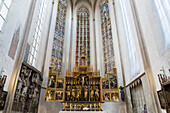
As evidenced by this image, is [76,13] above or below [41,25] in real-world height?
above

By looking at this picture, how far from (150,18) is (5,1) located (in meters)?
6.50

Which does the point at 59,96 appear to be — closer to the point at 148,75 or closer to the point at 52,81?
the point at 52,81

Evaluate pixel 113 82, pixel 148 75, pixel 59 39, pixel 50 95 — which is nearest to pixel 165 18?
pixel 148 75

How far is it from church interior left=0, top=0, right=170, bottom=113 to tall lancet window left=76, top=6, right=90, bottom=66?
Result: 0.12m

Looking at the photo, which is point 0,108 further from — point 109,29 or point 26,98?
point 109,29

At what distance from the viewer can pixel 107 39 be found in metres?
12.8

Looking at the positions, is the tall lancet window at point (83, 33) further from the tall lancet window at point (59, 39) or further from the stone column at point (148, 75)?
the stone column at point (148, 75)

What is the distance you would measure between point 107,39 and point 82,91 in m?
6.59

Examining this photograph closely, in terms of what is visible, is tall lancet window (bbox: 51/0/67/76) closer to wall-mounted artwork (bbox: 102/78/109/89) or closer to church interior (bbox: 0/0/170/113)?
church interior (bbox: 0/0/170/113)

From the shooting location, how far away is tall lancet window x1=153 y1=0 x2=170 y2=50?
475 centimetres

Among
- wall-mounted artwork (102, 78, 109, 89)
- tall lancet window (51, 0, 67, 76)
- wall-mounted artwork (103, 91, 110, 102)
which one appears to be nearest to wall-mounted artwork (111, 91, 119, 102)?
wall-mounted artwork (103, 91, 110, 102)

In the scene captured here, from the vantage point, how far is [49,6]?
11.7m

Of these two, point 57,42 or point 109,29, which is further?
point 109,29

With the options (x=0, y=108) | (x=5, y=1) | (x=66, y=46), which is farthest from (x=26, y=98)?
(x=66, y=46)
